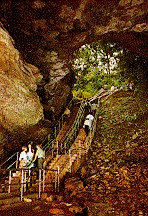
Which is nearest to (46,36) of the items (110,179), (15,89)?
(15,89)

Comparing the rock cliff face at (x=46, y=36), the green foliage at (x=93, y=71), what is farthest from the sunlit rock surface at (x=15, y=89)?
the green foliage at (x=93, y=71)

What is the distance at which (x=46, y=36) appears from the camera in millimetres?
9680

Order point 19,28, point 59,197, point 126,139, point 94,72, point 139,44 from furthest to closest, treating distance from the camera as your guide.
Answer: point 94,72
point 126,139
point 139,44
point 19,28
point 59,197

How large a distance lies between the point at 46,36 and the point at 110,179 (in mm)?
6741

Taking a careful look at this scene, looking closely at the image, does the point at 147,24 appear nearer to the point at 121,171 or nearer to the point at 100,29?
the point at 100,29

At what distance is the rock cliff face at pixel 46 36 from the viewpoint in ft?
27.1

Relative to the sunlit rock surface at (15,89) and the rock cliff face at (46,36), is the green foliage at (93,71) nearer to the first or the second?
the rock cliff face at (46,36)

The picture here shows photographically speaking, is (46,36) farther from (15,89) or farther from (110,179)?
(110,179)

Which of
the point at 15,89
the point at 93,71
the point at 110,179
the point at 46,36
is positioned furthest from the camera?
the point at 93,71

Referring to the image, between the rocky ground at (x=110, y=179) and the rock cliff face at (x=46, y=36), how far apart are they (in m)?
4.14

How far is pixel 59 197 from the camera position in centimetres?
803

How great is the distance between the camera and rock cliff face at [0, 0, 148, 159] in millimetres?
8266

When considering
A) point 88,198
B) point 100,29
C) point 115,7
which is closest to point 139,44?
point 100,29

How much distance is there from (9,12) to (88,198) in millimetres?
7588
